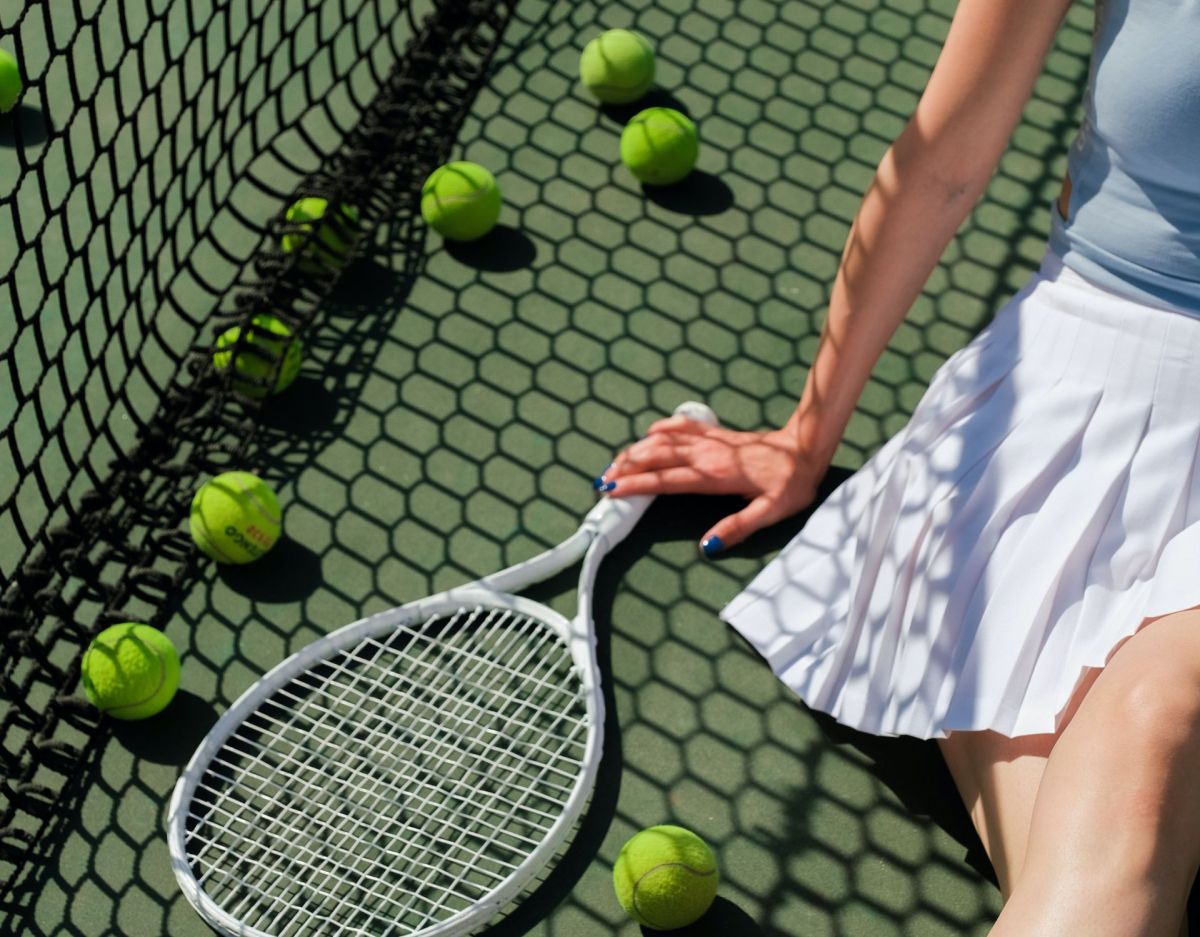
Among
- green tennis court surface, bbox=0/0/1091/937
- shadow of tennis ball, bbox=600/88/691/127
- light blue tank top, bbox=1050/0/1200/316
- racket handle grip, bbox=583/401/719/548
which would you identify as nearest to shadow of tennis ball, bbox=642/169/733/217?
green tennis court surface, bbox=0/0/1091/937

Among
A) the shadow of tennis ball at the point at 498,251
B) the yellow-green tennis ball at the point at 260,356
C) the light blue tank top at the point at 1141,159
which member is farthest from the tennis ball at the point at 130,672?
the light blue tank top at the point at 1141,159

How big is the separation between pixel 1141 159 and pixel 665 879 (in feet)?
2.55

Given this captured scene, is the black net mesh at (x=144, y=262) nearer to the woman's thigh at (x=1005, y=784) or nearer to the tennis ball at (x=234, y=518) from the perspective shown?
the tennis ball at (x=234, y=518)

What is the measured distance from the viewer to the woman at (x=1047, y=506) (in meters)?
1.13

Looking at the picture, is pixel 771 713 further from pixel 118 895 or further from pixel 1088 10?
pixel 1088 10

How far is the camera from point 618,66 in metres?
2.25

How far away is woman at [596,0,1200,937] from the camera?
1128mm

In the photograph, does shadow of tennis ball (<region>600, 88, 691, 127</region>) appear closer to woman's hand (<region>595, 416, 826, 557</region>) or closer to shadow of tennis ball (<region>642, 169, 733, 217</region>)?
shadow of tennis ball (<region>642, 169, 733, 217</region>)

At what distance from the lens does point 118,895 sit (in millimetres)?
1495

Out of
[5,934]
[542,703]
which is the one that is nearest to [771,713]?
[542,703]

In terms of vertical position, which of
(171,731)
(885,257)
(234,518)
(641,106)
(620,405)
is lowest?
(171,731)

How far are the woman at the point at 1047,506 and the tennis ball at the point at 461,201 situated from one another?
64cm

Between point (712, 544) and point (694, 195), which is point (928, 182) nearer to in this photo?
point (712, 544)

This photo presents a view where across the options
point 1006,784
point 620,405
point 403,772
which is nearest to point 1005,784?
point 1006,784
